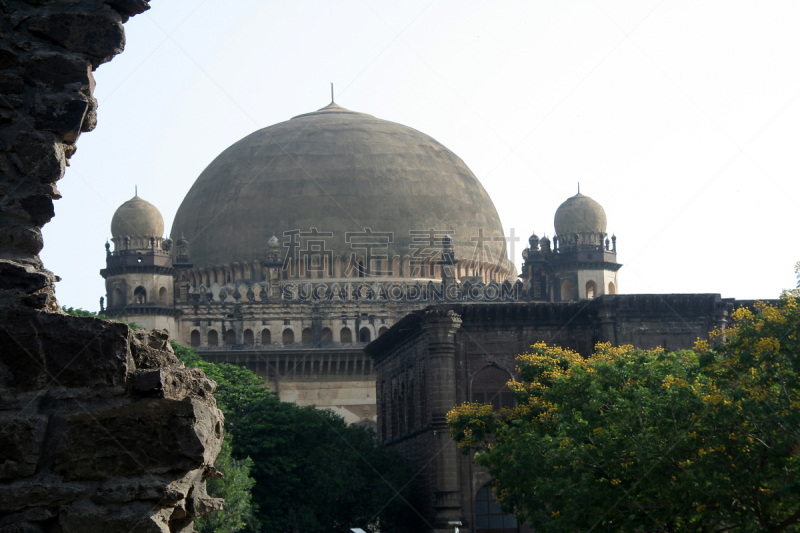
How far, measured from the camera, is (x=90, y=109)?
4824 mm

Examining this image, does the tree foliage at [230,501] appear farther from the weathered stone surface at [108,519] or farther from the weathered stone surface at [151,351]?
the weathered stone surface at [108,519]

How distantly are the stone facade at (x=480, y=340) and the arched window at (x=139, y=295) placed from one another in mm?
20807

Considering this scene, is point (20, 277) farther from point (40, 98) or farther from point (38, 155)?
point (40, 98)

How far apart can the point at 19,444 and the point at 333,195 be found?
52475 millimetres

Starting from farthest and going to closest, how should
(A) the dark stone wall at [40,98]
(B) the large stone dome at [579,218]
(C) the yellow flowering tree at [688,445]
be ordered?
(B) the large stone dome at [579,218] → (C) the yellow flowering tree at [688,445] → (A) the dark stone wall at [40,98]

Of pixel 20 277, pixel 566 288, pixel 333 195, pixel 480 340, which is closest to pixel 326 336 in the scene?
pixel 333 195

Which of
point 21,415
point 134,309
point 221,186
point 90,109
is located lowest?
point 21,415

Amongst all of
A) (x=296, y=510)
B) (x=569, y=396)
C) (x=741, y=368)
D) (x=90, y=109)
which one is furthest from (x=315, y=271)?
(x=90, y=109)

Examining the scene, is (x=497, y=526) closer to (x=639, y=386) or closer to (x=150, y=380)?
(x=639, y=386)

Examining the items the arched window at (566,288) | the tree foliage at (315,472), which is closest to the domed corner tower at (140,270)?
the tree foliage at (315,472)

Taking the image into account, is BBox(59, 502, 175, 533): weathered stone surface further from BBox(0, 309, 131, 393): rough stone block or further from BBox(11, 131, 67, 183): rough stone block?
BBox(11, 131, 67, 183): rough stone block

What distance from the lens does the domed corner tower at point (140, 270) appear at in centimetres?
4922

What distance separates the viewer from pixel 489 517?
29.7 m

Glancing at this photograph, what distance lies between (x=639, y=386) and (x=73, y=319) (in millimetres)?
14517
